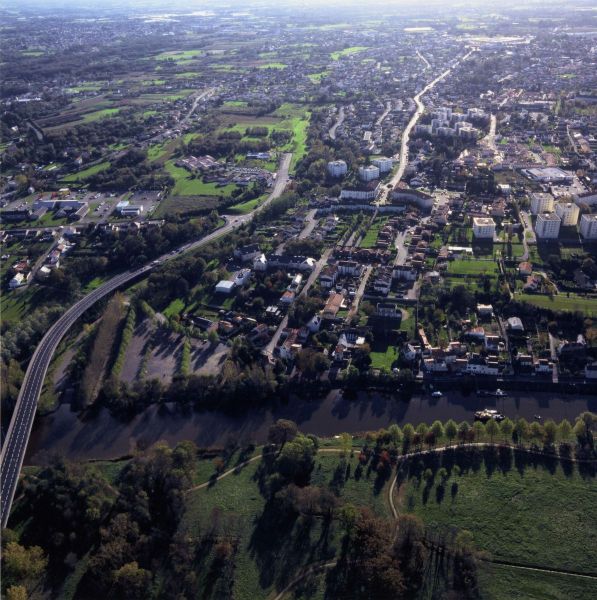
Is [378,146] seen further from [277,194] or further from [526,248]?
[526,248]

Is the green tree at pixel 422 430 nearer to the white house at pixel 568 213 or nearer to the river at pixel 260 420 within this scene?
the river at pixel 260 420

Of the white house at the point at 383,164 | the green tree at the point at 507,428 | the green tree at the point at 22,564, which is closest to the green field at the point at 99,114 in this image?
the white house at the point at 383,164

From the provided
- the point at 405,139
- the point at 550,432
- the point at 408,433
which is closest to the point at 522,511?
the point at 550,432

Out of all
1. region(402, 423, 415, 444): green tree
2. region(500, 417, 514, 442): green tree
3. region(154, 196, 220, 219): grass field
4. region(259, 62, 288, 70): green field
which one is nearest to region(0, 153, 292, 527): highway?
region(154, 196, 220, 219): grass field

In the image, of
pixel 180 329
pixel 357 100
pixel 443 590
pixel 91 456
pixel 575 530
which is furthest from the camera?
pixel 357 100

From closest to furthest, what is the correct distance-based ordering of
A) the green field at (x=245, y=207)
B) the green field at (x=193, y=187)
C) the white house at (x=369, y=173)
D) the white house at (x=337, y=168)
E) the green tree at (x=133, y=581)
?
the green tree at (x=133, y=581), the green field at (x=245, y=207), the green field at (x=193, y=187), the white house at (x=369, y=173), the white house at (x=337, y=168)

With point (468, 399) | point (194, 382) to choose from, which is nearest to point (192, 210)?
point (194, 382)
